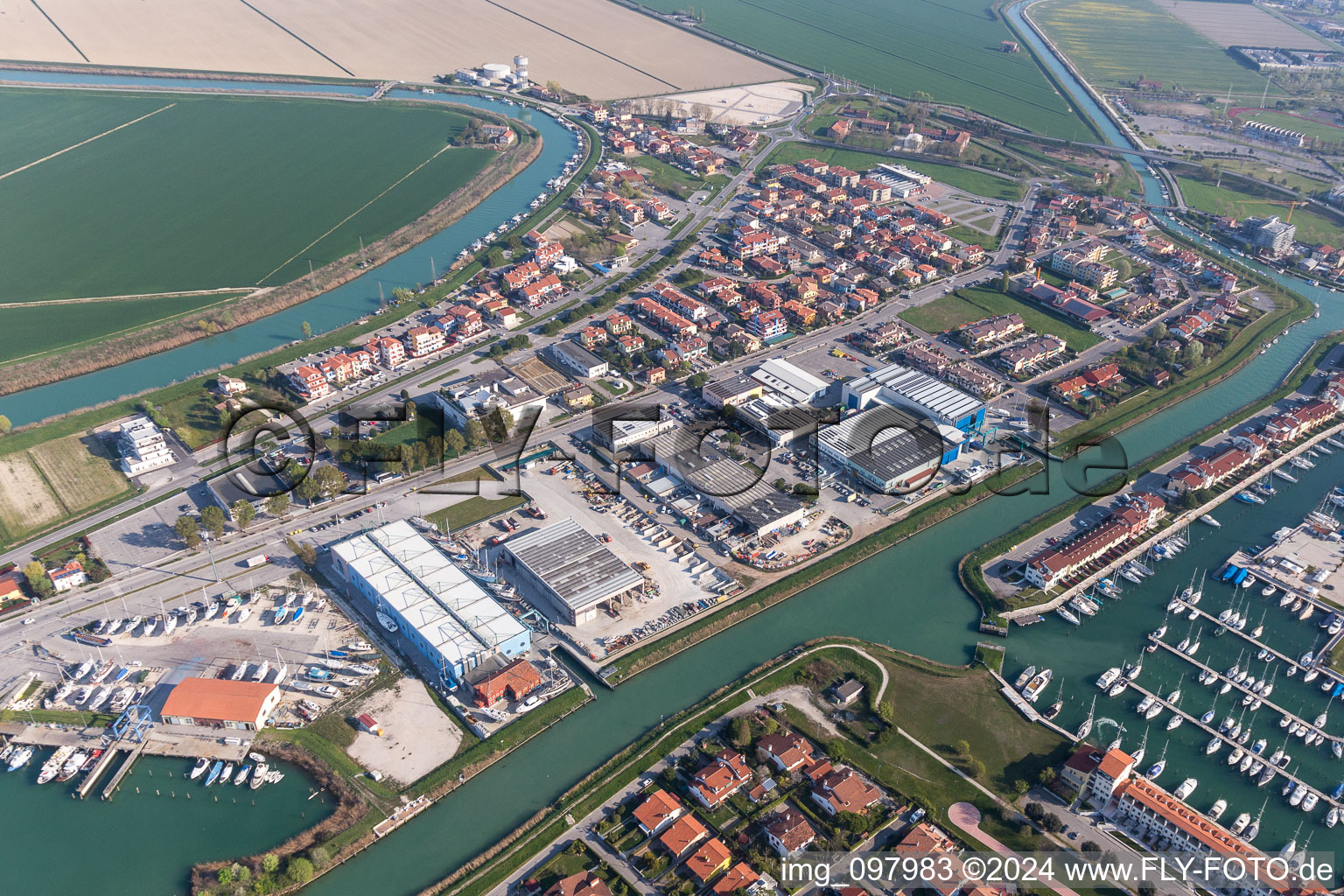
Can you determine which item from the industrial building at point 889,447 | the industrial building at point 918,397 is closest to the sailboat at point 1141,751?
the industrial building at point 889,447

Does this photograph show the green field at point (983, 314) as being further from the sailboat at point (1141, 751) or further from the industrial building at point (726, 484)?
the sailboat at point (1141, 751)

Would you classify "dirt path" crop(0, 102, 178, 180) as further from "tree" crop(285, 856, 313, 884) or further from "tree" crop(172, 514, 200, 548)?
"tree" crop(285, 856, 313, 884)

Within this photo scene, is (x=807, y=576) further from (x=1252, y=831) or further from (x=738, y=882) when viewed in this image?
(x=1252, y=831)

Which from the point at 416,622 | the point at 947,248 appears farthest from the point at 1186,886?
the point at 947,248

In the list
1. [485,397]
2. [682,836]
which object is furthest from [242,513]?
[682,836]

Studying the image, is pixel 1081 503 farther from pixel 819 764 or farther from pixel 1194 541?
pixel 819 764

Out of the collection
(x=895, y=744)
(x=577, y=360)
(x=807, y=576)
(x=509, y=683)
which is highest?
(x=577, y=360)

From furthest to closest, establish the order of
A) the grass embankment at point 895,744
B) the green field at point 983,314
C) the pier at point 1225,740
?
1. the green field at point 983,314
2. the pier at point 1225,740
3. the grass embankment at point 895,744
